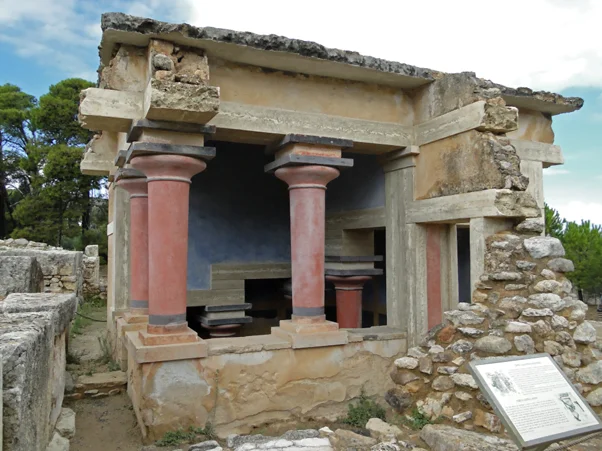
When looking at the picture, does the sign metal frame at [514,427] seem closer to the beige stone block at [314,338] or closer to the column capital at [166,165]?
the beige stone block at [314,338]

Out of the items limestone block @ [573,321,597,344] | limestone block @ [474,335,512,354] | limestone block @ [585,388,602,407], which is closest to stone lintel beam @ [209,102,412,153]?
limestone block @ [474,335,512,354]

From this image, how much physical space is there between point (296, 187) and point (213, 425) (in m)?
2.67

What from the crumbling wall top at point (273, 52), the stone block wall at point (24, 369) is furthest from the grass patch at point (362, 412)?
the crumbling wall top at point (273, 52)

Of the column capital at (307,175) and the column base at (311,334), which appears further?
the column capital at (307,175)

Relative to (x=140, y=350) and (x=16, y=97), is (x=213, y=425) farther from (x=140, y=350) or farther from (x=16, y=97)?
(x=16, y=97)

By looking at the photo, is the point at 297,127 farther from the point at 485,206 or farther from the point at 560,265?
the point at 560,265

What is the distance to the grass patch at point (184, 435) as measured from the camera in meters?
4.64

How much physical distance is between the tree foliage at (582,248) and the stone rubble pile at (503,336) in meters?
16.6

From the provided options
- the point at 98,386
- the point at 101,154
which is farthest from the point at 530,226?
the point at 101,154

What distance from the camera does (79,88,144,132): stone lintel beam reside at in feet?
16.0

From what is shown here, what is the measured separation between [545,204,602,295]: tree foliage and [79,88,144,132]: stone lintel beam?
18716mm

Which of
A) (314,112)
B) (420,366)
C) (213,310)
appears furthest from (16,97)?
(420,366)

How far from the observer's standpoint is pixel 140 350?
4.67 m

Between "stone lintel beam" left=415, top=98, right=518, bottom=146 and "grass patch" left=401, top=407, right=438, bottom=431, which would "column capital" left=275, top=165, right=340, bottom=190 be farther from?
"grass patch" left=401, top=407, right=438, bottom=431
